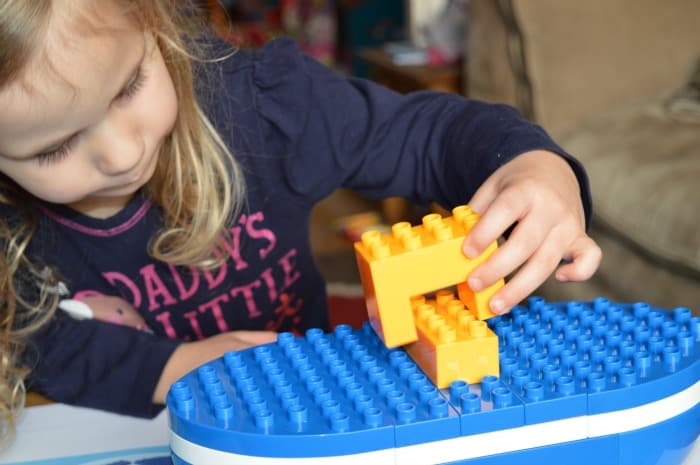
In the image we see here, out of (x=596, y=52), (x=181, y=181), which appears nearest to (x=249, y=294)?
(x=181, y=181)

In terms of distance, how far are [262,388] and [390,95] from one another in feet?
1.31

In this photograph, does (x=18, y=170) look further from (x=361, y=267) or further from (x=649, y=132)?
(x=649, y=132)

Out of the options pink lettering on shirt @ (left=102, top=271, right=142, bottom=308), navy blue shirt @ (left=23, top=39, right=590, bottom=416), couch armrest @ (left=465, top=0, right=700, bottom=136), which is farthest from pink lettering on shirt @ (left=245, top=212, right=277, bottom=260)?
couch armrest @ (left=465, top=0, right=700, bottom=136)

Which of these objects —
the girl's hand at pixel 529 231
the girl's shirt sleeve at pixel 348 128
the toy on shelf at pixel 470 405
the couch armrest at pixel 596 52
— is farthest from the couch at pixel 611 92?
the toy on shelf at pixel 470 405

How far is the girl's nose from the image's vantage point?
0.63 m

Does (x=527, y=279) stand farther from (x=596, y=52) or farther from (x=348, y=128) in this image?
(x=596, y=52)

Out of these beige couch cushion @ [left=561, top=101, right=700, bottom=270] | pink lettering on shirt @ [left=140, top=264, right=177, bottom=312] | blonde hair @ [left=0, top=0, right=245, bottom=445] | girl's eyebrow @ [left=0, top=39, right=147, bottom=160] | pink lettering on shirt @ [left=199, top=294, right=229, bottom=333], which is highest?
girl's eyebrow @ [left=0, top=39, right=147, bottom=160]

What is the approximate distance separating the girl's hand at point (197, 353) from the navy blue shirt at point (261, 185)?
0.05 metres

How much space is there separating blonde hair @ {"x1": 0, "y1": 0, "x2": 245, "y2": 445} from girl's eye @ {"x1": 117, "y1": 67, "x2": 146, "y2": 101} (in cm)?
5

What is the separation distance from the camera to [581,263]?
566 mm

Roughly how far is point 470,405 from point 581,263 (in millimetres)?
154

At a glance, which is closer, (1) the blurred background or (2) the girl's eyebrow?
(2) the girl's eyebrow

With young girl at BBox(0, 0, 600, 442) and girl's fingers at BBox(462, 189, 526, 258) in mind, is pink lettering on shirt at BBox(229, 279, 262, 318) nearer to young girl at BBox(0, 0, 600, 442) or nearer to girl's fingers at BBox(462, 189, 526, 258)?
young girl at BBox(0, 0, 600, 442)

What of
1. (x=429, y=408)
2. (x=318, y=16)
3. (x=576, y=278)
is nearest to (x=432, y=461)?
(x=429, y=408)
